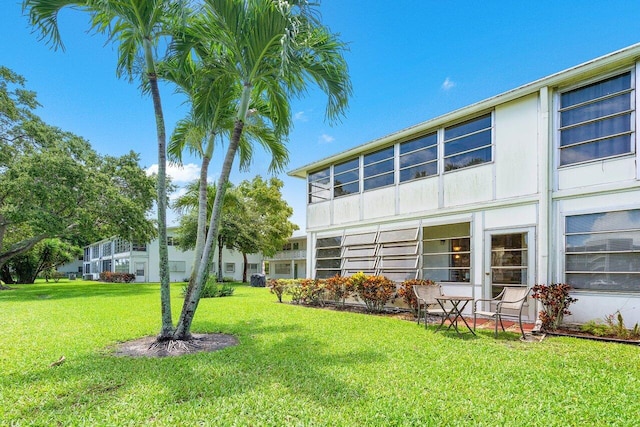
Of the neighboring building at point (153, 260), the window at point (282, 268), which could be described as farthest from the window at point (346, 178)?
the window at point (282, 268)

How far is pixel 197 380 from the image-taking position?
4.54m

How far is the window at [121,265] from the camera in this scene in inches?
1383

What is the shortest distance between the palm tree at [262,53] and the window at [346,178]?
6159mm

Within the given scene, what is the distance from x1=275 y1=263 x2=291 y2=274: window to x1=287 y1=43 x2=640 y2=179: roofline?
23.5 meters

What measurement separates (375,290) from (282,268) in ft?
86.4

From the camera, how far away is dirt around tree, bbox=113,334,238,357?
5.88m

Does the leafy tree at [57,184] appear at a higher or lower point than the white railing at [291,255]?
higher

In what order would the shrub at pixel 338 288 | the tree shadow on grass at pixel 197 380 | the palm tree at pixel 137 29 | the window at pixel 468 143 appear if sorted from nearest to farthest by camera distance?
the tree shadow on grass at pixel 197 380 → the palm tree at pixel 137 29 → the window at pixel 468 143 → the shrub at pixel 338 288

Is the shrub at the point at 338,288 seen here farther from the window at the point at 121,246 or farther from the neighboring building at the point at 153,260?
the window at the point at 121,246

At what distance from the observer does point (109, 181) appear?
799 inches

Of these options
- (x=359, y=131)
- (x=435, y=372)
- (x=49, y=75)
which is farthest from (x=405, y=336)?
(x=49, y=75)

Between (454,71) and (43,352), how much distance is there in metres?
14.0

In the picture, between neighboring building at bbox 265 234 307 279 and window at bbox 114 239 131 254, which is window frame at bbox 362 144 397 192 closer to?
neighboring building at bbox 265 234 307 279

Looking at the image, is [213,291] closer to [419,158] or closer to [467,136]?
[419,158]
